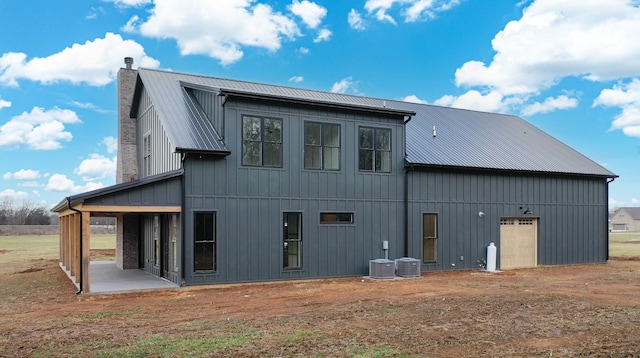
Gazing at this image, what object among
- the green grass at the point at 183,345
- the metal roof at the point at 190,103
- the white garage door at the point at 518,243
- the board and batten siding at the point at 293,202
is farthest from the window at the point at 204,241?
the white garage door at the point at 518,243

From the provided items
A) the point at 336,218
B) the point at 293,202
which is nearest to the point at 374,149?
the point at 336,218

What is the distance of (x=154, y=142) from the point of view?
18.2m

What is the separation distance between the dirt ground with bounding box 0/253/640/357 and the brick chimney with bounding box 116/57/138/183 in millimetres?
5583

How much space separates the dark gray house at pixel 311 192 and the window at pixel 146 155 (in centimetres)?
7

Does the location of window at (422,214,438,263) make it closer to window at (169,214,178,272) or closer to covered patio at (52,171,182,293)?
window at (169,214,178,272)

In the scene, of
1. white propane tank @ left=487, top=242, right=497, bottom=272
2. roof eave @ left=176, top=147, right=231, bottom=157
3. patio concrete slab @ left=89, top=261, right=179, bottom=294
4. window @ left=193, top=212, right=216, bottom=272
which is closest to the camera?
patio concrete slab @ left=89, top=261, right=179, bottom=294

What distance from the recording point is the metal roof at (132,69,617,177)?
16.4 meters

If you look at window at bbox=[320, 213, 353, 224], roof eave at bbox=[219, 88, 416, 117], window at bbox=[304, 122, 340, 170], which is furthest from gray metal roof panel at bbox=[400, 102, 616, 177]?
window at bbox=[320, 213, 353, 224]

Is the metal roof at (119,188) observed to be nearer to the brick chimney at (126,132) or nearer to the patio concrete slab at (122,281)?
the patio concrete slab at (122,281)

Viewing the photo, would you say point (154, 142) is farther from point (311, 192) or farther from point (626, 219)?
Answer: point (626, 219)

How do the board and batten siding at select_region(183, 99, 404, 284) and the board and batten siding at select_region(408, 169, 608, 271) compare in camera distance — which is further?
the board and batten siding at select_region(408, 169, 608, 271)

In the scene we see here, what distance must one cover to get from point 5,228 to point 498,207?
52.9 metres

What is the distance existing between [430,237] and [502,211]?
3547mm

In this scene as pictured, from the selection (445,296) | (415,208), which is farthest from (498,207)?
(445,296)
